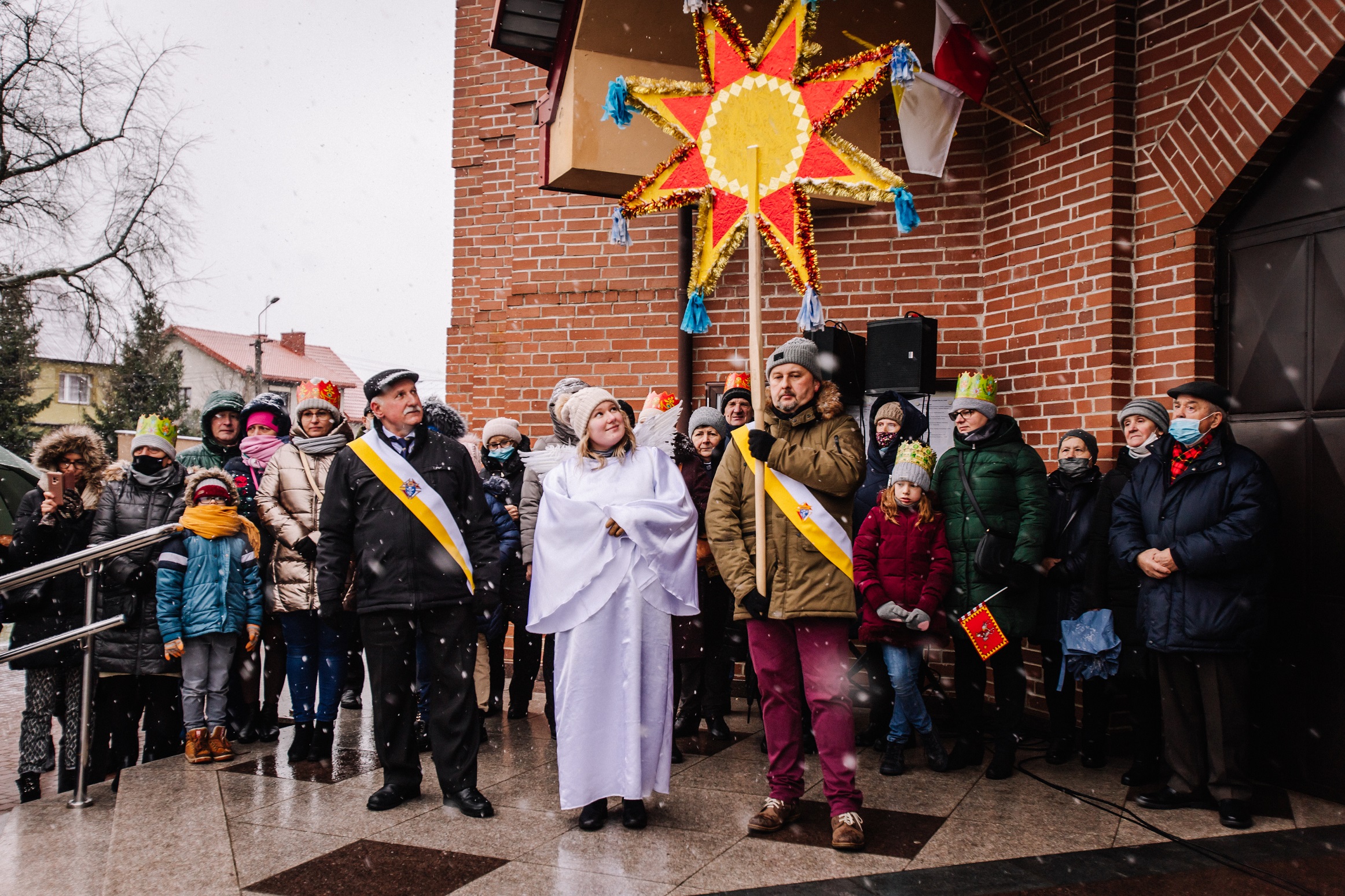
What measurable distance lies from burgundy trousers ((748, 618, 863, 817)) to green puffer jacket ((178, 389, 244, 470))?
A: 3.86 metres

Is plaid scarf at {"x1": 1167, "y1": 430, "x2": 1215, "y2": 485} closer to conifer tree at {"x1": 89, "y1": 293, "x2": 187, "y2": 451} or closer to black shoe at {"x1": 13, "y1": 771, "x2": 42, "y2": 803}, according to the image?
black shoe at {"x1": 13, "y1": 771, "x2": 42, "y2": 803}

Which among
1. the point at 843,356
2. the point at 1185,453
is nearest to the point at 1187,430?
the point at 1185,453

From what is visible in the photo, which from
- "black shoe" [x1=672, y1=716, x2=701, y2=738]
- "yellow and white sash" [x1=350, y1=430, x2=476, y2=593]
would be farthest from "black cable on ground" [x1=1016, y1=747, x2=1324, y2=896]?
"yellow and white sash" [x1=350, y1=430, x2=476, y2=593]

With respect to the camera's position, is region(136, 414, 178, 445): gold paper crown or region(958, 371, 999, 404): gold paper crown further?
region(136, 414, 178, 445): gold paper crown

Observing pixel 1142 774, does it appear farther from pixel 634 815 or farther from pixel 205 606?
pixel 205 606

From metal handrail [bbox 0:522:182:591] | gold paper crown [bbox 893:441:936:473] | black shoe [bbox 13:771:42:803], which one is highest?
gold paper crown [bbox 893:441:936:473]

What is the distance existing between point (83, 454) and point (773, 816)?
4536 mm

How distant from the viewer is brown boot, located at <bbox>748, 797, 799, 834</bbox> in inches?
163

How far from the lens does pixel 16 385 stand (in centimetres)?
2939

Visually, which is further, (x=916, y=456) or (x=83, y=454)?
(x=83, y=454)

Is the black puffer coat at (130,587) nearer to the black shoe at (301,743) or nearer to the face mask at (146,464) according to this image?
the face mask at (146,464)

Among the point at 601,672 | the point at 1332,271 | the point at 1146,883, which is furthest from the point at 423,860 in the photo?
the point at 1332,271

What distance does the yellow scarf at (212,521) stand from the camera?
550cm

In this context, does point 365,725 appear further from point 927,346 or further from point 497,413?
point 927,346
